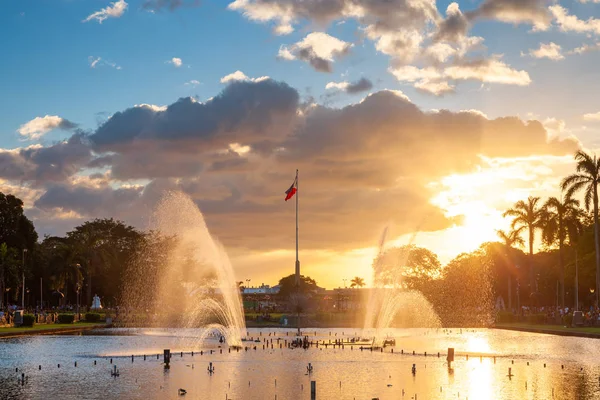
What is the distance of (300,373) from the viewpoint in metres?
49.4

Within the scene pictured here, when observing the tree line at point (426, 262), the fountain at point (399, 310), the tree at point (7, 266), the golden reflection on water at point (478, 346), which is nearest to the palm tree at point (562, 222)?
the tree line at point (426, 262)

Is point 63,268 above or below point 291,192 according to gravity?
below

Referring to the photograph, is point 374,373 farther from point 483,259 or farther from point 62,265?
point 483,259

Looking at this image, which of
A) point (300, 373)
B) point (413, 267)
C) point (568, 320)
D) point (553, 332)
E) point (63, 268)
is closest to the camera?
point (300, 373)

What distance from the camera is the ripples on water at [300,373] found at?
4009cm

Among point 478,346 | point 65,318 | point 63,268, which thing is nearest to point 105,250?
point 63,268

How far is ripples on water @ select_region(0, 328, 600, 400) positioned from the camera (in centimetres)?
4009

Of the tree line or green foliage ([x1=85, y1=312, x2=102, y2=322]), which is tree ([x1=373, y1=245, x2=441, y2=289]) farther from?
green foliage ([x1=85, y1=312, x2=102, y2=322])

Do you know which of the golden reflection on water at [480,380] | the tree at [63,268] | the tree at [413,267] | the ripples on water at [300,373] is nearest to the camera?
the golden reflection on water at [480,380]

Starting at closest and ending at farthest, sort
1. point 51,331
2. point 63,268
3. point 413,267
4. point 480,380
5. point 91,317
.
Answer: point 480,380, point 51,331, point 91,317, point 63,268, point 413,267

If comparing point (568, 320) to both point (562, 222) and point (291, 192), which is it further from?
point (291, 192)

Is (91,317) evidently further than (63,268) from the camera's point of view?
No

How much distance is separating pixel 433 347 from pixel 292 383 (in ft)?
100

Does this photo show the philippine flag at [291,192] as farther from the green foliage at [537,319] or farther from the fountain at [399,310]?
the green foliage at [537,319]
